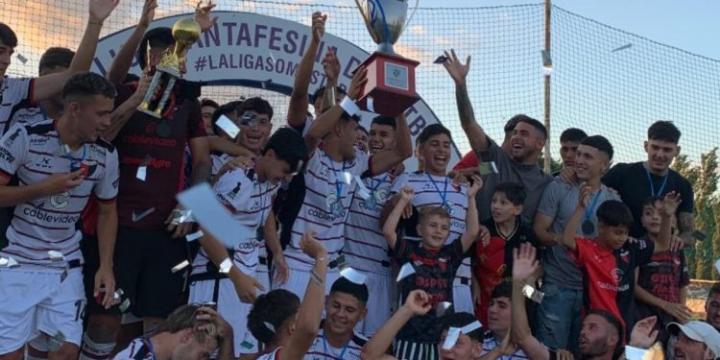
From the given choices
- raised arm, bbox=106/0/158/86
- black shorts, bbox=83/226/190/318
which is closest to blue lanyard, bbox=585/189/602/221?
black shorts, bbox=83/226/190/318

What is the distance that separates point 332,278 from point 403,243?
1.61 feet

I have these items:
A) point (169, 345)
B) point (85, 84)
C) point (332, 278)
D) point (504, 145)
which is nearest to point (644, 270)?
point (504, 145)

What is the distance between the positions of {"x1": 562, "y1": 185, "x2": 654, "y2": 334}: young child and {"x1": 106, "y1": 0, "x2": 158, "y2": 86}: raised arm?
9.46 feet

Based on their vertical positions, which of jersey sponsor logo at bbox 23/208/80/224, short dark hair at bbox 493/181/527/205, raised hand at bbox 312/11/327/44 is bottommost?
jersey sponsor logo at bbox 23/208/80/224

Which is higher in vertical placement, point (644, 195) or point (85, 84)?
point (85, 84)

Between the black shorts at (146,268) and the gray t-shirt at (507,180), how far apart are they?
85.7 inches

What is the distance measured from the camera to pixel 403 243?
5.25m

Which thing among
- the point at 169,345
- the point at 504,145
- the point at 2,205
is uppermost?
the point at 504,145

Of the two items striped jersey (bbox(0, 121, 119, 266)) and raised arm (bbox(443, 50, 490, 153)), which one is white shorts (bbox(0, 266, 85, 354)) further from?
raised arm (bbox(443, 50, 490, 153))

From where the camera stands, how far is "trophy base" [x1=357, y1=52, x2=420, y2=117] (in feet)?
16.8

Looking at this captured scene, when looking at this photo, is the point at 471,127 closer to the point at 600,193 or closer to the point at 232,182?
the point at 600,193

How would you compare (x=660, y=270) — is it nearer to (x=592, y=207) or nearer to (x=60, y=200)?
(x=592, y=207)

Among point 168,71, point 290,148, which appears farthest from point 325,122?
point 168,71

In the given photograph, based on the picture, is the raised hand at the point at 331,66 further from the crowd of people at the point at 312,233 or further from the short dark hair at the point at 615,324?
the short dark hair at the point at 615,324
